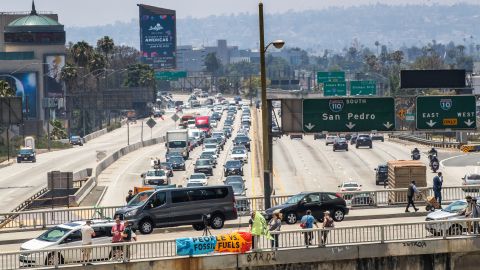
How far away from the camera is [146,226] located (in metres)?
Answer: 42.6

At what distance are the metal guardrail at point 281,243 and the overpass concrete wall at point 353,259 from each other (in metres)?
0.26

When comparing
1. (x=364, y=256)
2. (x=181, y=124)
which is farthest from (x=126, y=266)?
(x=181, y=124)

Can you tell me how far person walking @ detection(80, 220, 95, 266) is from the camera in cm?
3425

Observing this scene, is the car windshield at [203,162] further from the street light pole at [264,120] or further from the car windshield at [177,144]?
the street light pole at [264,120]

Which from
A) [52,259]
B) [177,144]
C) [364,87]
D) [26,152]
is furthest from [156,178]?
[52,259]

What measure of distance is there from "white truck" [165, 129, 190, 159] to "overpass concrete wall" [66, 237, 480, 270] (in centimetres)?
9099

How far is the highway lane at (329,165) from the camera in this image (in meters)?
101

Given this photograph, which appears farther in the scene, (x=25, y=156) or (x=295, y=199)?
(x=25, y=156)

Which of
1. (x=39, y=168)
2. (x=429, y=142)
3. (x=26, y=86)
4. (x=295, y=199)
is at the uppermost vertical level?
(x=26, y=86)

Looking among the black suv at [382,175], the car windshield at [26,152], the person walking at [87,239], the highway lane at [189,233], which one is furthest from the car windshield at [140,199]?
the car windshield at [26,152]

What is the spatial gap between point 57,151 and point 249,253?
12267 centimetres

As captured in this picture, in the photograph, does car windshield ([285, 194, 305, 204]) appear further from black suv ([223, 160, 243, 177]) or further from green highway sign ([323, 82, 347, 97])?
green highway sign ([323, 82, 347, 97])

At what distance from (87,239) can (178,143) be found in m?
92.4

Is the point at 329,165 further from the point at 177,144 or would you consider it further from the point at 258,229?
the point at 258,229
